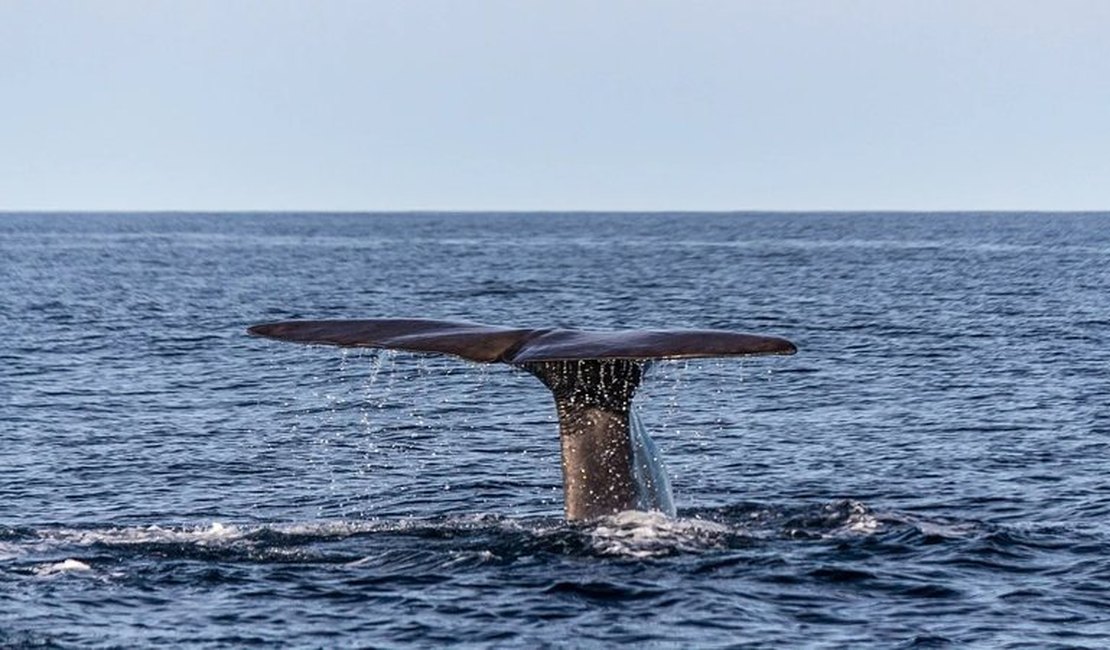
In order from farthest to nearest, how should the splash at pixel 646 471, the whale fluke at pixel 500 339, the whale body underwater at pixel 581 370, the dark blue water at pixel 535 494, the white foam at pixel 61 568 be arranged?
the white foam at pixel 61 568
the splash at pixel 646 471
the dark blue water at pixel 535 494
the whale body underwater at pixel 581 370
the whale fluke at pixel 500 339

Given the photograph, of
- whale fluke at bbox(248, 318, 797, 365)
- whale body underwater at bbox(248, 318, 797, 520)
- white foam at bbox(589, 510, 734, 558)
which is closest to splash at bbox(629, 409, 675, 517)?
whale body underwater at bbox(248, 318, 797, 520)

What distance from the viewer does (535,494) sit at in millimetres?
24969

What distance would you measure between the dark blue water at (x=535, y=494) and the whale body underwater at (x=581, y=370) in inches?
19.5

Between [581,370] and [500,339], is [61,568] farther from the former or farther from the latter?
[581,370]

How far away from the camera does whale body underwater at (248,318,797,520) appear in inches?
656

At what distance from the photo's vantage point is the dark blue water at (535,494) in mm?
17219

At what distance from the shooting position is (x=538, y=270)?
102 metres

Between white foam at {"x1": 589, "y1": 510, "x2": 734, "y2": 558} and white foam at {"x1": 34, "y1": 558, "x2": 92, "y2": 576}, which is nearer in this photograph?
white foam at {"x1": 589, "y1": 510, "x2": 734, "y2": 558}

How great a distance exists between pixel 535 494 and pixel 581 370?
7091mm

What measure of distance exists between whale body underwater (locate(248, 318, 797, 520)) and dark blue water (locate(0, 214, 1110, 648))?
50cm

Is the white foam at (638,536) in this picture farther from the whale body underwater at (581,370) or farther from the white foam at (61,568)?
the white foam at (61,568)

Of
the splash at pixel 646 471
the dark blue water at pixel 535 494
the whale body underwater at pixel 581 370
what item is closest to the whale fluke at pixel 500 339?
the whale body underwater at pixel 581 370

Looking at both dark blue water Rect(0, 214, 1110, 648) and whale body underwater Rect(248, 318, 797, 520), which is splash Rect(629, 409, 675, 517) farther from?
dark blue water Rect(0, 214, 1110, 648)

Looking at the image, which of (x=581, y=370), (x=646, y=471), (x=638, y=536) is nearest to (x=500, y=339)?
(x=581, y=370)
